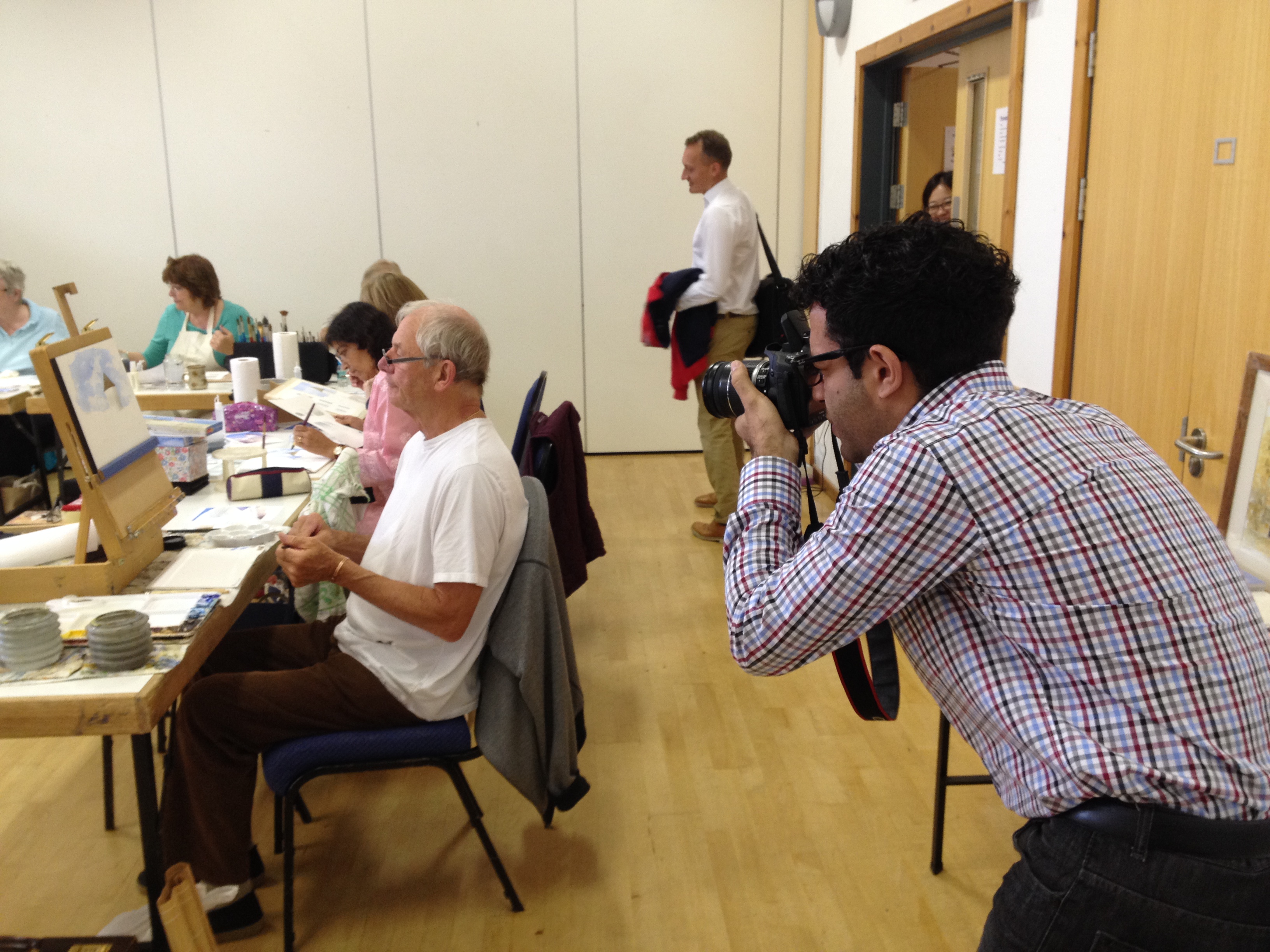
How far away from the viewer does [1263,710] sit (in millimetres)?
1055

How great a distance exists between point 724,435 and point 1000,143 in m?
1.56

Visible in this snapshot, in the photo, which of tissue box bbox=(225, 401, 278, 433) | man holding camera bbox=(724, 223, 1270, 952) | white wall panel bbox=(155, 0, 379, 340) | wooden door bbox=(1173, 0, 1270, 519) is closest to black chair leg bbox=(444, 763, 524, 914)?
man holding camera bbox=(724, 223, 1270, 952)

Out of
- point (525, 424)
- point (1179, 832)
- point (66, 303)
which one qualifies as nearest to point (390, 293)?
point (525, 424)

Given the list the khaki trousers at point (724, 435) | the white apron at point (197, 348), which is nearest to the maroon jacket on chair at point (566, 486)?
the khaki trousers at point (724, 435)

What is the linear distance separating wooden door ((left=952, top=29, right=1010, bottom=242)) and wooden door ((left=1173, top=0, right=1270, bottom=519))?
3.68 feet

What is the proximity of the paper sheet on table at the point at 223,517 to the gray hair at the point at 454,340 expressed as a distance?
583 millimetres

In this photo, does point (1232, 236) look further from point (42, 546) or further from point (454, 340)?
point (42, 546)

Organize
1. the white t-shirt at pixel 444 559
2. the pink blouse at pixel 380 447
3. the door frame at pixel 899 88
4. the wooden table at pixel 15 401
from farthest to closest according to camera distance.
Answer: the wooden table at pixel 15 401 < the door frame at pixel 899 88 < the pink blouse at pixel 380 447 < the white t-shirt at pixel 444 559

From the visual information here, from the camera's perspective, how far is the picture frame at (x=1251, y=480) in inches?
76.7

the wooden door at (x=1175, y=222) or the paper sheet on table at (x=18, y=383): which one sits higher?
the wooden door at (x=1175, y=222)

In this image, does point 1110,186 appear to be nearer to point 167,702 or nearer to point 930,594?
point 930,594

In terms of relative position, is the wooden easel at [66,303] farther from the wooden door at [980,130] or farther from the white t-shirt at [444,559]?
the wooden door at [980,130]

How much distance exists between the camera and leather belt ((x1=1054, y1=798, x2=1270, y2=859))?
3.33 ft

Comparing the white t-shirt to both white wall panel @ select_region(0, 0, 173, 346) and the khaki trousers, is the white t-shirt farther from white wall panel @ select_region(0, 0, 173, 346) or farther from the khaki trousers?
white wall panel @ select_region(0, 0, 173, 346)
